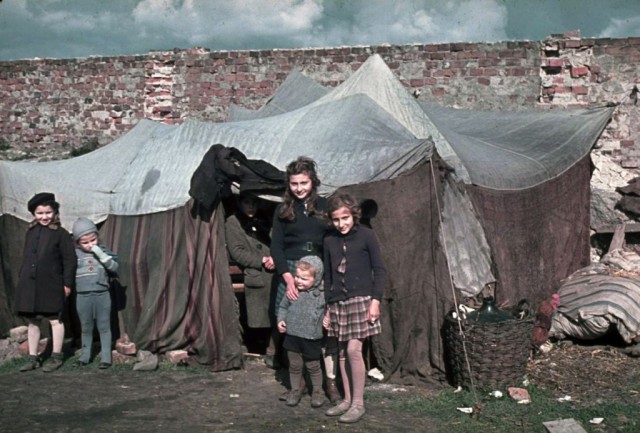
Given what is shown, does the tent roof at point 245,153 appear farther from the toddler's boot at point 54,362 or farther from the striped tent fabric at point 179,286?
the toddler's boot at point 54,362

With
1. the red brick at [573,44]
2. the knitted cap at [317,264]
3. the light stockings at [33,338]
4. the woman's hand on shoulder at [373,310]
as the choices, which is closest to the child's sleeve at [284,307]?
the knitted cap at [317,264]

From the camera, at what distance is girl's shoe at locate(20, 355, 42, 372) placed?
6.58 m

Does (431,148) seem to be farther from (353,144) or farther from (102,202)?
(102,202)

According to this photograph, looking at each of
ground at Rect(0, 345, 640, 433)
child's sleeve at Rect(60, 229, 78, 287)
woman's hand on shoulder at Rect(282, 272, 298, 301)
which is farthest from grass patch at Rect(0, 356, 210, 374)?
woman's hand on shoulder at Rect(282, 272, 298, 301)

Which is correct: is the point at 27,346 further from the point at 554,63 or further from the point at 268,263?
the point at 554,63

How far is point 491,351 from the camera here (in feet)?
18.7

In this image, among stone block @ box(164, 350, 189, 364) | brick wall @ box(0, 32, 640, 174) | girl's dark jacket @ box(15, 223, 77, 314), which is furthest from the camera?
brick wall @ box(0, 32, 640, 174)

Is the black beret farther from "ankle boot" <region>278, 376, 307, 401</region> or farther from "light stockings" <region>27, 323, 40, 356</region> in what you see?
"ankle boot" <region>278, 376, 307, 401</region>

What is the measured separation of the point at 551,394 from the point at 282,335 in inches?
87.8

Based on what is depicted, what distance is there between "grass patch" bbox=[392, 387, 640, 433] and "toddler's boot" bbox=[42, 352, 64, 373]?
2.95 metres

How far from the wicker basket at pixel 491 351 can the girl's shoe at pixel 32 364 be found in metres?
3.51

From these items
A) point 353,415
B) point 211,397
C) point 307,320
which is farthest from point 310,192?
point 211,397

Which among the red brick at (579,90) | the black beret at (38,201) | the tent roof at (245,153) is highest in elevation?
the red brick at (579,90)

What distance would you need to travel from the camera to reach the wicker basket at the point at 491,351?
5.68 meters
